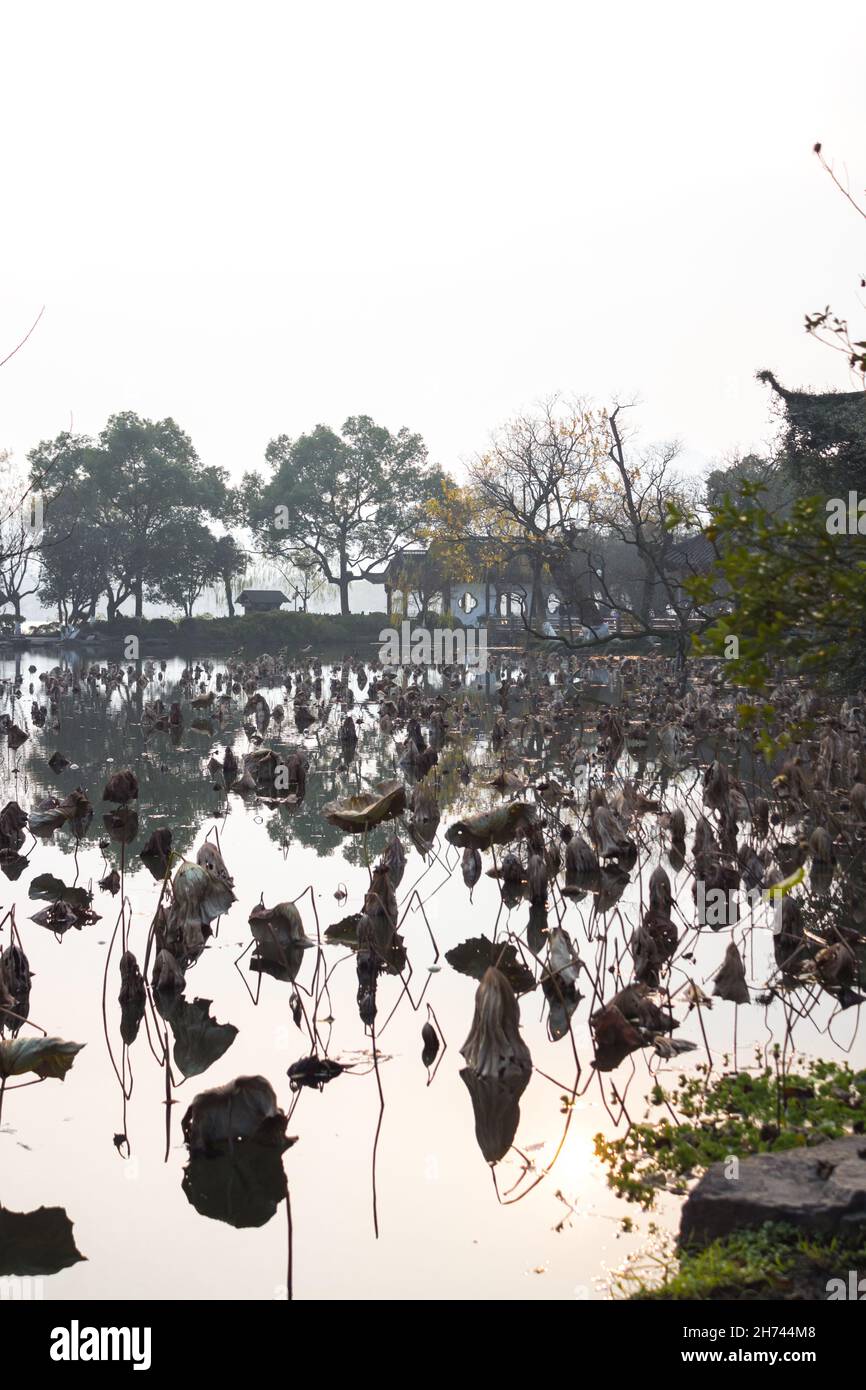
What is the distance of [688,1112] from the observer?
19.5 feet

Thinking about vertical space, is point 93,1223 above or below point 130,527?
below

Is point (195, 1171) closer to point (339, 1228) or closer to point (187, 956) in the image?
point (339, 1228)

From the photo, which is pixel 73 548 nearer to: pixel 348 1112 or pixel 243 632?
pixel 243 632

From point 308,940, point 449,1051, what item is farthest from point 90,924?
point 449,1051

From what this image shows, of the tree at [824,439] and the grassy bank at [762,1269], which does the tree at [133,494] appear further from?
the grassy bank at [762,1269]

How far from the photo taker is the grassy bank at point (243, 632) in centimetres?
6575

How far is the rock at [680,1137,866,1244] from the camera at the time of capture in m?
4.48

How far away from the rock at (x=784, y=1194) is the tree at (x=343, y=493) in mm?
89643

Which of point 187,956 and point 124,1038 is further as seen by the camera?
point 187,956

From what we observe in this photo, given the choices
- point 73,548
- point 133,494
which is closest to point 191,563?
point 133,494

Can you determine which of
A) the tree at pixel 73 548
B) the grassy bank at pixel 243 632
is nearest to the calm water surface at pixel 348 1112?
the grassy bank at pixel 243 632

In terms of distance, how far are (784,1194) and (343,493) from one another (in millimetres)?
92917

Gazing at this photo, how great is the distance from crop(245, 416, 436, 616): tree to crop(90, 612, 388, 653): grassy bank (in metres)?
24.2
